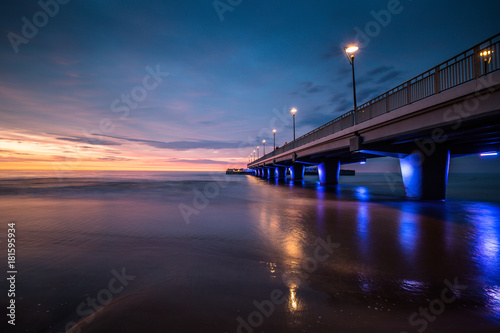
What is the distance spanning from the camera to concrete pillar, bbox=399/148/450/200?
65.5ft

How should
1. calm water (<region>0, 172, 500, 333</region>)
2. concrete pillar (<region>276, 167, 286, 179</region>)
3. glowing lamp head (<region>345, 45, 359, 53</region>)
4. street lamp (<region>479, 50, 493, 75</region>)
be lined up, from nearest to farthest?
calm water (<region>0, 172, 500, 333</region>) → street lamp (<region>479, 50, 493, 75</region>) → glowing lamp head (<region>345, 45, 359, 53</region>) → concrete pillar (<region>276, 167, 286, 179</region>)

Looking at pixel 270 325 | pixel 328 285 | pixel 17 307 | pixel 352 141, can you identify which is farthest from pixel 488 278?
pixel 352 141

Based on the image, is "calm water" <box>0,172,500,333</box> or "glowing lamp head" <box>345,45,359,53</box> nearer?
"calm water" <box>0,172,500,333</box>

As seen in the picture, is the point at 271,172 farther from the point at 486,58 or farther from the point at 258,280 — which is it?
the point at 258,280

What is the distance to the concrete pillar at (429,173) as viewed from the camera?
20.0 metres

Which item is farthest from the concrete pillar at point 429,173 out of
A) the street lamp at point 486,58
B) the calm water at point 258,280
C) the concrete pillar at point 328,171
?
the concrete pillar at point 328,171

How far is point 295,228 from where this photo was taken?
36.1 feet

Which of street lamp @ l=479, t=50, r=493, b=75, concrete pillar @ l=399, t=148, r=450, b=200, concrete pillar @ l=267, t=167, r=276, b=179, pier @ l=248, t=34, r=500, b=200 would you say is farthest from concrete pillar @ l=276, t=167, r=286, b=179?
street lamp @ l=479, t=50, r=493, b=75

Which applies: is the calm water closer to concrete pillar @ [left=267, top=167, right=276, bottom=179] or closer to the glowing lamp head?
the glowing lamp head

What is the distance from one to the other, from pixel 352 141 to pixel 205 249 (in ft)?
62.3

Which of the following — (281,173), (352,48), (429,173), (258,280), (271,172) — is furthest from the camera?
(271,172)

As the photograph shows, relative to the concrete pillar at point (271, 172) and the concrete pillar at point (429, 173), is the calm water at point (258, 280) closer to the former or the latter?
the concrete pillar at point (429, 173)

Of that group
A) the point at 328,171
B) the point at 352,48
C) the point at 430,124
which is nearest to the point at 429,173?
the point at 430,124

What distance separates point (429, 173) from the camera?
20.4 metres
